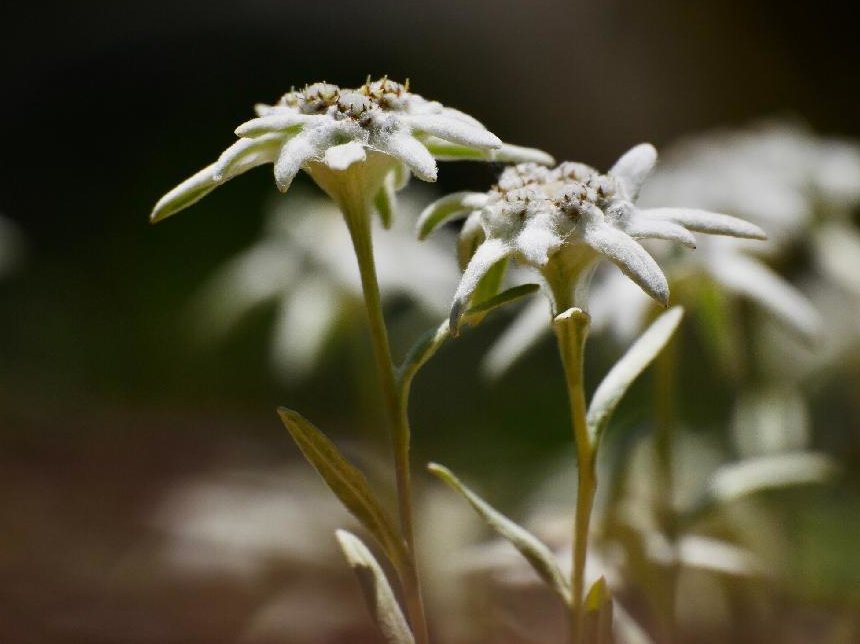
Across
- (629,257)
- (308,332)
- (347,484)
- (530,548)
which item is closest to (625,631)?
(530,548)

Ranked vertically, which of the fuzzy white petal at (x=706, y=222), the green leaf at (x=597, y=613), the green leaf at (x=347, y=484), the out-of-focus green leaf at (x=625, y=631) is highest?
the fuzzy white petal at (x=706, y=222)

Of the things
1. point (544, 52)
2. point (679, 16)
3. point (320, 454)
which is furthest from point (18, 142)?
point (320, 454)

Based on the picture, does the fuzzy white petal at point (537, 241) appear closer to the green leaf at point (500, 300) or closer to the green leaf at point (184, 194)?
the green leaf at point (500, 300)

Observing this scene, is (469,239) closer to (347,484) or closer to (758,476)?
(347,484)

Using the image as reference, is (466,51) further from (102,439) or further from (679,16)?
(102,439)

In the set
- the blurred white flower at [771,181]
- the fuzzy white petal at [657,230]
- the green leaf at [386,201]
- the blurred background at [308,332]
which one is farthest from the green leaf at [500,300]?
the blurred white flower at [771,181]

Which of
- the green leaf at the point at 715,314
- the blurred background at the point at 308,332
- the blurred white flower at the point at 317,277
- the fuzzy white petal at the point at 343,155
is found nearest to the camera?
the fuzzy white petal at the point at 343,155

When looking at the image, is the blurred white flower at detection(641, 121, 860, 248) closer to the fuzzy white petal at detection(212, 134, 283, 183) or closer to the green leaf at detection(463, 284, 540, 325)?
the green leaf at detection(463, 284, 540, 325)
